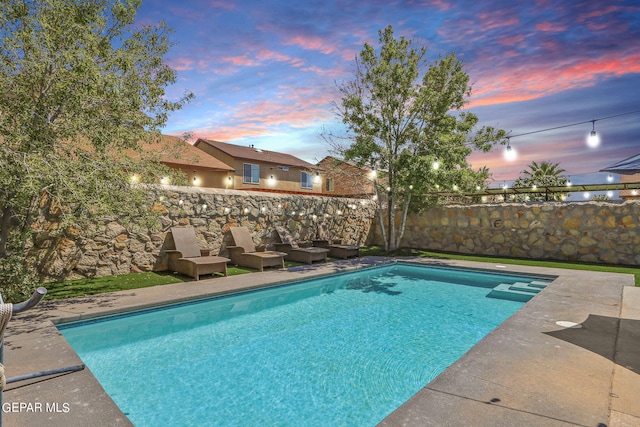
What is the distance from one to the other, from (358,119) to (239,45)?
499cm

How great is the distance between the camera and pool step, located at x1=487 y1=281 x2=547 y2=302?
7.60 meters

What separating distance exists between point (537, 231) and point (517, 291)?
5.94 m

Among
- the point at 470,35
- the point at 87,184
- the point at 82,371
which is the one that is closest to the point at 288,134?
the point at 470,35

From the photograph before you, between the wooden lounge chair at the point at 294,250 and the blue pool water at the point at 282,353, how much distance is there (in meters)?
3.00

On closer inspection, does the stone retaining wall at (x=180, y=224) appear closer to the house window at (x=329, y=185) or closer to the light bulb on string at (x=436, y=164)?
the light bulb on string at (x=436, y=164)

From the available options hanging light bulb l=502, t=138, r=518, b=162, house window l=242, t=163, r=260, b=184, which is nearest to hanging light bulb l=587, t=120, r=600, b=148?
hanging light bulb l=502, t=138, r=518, b=162

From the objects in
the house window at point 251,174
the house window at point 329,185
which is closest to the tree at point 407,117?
the house window at point 251,174

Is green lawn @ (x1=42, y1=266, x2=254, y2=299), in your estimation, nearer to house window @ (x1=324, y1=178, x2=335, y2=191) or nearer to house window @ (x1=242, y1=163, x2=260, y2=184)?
house window @ (x1=242, y1=163, x2=260, y2=184)

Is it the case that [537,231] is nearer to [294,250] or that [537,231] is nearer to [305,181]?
[294,250]

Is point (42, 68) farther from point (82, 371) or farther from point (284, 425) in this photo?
point (284, 425)

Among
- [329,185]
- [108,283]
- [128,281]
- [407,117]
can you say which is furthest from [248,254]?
[329,185]

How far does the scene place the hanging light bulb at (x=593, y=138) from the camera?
795 centimetres

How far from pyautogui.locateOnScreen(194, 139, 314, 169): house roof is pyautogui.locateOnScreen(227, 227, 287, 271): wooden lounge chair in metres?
15.9

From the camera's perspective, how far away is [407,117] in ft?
43.3
